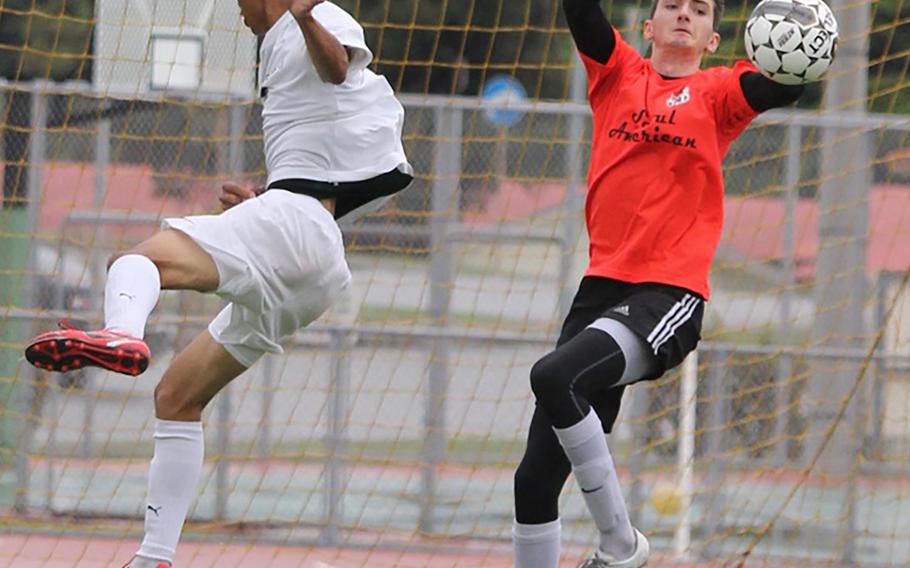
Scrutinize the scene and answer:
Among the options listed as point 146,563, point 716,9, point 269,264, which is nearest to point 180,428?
point 146,563

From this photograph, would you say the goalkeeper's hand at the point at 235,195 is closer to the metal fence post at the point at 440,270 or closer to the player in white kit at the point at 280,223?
the player in white kit at the point at 280,223

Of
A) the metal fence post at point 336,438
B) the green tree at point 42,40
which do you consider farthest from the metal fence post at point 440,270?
the green tree at point 42,40

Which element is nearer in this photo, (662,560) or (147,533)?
(147,533)

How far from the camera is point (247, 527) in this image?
9.03 m

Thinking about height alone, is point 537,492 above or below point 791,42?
below

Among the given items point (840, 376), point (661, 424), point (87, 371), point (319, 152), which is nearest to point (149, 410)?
point (87, 371)

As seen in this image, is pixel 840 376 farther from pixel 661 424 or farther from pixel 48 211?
pixel 48 211

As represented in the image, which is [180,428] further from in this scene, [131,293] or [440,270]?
[440,270]

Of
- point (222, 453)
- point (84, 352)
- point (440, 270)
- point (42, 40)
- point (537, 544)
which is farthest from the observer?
point (42, 40)

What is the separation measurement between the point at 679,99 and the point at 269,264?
4.40 feet

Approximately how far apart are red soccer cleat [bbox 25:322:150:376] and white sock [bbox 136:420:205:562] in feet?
3.43

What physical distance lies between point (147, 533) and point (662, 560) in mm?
3845

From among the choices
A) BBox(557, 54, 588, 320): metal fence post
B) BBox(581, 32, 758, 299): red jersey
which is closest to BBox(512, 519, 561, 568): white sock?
BBox(581, 32, 758, 299): red jersey

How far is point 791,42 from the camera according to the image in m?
5.45
